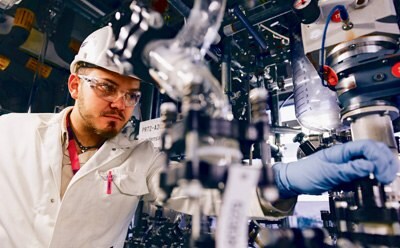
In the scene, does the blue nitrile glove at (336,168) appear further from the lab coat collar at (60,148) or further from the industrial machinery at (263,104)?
the lab coat collar at (60,148)

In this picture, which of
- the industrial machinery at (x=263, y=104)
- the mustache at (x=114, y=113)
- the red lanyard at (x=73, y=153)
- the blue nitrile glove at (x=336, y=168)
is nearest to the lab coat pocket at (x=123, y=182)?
the red lanyard at (x=73, y=153)

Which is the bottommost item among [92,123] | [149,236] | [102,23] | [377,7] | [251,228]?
[149,236]

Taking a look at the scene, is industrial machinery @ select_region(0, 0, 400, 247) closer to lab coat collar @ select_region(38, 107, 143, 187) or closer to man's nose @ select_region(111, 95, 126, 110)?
man's nose @ select_region(111, 95, 126, 110)

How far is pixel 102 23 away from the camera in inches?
92.9

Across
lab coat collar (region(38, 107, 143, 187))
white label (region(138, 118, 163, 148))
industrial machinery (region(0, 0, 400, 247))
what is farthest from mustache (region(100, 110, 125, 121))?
white label (region(138, 118, 163, 148))

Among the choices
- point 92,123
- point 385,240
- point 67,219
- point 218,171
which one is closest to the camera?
point 218,171

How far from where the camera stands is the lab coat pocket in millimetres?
1205

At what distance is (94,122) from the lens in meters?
1.26

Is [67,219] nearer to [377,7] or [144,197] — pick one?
[144,197]

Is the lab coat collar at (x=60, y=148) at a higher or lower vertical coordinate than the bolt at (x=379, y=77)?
lower

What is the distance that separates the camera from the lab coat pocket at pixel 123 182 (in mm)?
1205

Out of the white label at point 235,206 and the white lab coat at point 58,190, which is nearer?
the white label at point 235,206

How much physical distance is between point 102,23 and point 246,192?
244cm

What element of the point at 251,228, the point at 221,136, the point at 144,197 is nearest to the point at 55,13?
the point at 144,197
